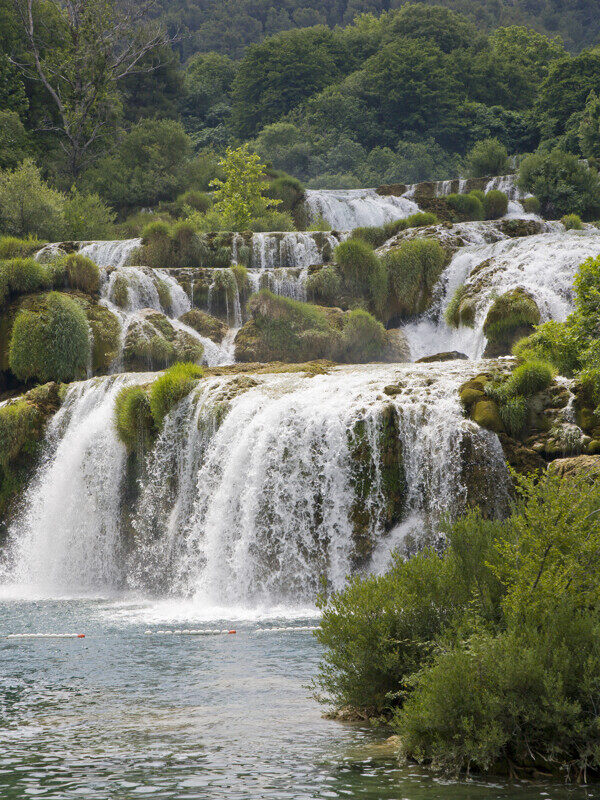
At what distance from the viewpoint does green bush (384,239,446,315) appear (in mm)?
27766

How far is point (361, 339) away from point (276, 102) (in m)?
42.3

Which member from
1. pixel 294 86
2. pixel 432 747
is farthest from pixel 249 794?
pixel 294 86

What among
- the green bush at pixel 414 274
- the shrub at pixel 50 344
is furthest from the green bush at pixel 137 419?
the green bush at pixel 414 274

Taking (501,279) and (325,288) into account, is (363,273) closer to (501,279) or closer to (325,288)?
(325,288)

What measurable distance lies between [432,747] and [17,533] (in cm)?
1590

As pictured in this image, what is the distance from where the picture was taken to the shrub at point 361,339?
25.8 meters

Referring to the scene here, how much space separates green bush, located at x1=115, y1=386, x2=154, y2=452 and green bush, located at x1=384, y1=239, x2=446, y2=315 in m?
10.2

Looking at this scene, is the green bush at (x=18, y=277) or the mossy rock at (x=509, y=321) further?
the green bush at (x=18, y=277)

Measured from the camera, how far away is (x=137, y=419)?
20.0 meters

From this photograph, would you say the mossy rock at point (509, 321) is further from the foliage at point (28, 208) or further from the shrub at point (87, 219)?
the shrub at point (87, 219)

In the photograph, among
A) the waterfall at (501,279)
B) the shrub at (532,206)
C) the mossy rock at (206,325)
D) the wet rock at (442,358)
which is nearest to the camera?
the wet rock at (442,358)

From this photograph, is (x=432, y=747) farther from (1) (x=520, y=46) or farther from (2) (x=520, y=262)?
(1) (x=520, y=46)

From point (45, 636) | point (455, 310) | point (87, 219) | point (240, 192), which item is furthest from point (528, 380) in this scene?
point (87, 219)

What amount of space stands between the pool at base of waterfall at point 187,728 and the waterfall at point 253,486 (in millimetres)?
2567
